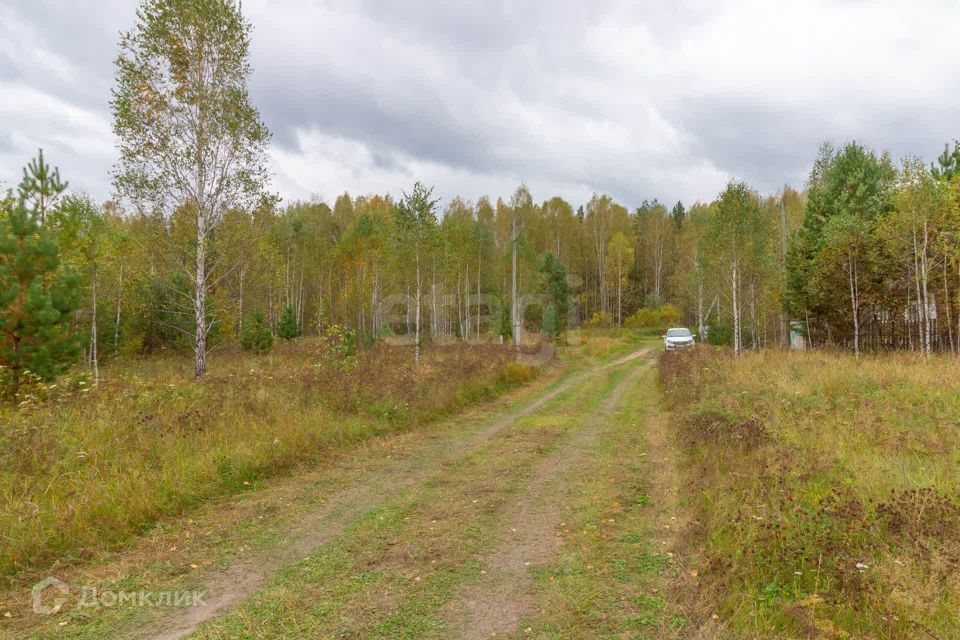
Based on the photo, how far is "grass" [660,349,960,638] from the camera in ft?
11.0

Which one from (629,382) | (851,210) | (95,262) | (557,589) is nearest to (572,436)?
(557,589)

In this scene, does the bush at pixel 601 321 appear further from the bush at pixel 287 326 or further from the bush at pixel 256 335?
the bush at pixel 256 335

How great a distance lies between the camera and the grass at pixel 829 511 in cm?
337

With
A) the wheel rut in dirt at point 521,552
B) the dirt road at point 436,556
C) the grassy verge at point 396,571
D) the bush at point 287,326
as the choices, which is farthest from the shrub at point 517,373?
the bush at point 287,326

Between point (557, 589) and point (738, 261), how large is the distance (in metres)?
22.8

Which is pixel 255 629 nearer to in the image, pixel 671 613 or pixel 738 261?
pixel 671 613

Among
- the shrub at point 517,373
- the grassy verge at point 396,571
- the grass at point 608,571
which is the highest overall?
the shrub at point 517,373

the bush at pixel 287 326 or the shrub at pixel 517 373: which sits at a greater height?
the bush at pixel 287 326

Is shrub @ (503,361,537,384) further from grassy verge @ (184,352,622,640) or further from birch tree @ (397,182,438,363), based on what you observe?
grassy verge @ (184,352,622,640)

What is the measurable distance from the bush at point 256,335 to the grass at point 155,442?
16.9 m

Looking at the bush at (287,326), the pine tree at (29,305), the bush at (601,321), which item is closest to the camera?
the pine tree at (29,305)

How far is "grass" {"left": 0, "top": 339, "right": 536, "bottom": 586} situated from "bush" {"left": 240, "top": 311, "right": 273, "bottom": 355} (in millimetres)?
16860

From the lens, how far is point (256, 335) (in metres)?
27.5

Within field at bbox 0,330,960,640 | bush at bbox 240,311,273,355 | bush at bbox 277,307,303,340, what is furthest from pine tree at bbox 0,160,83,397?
bush at bbox 277,307,303,340
